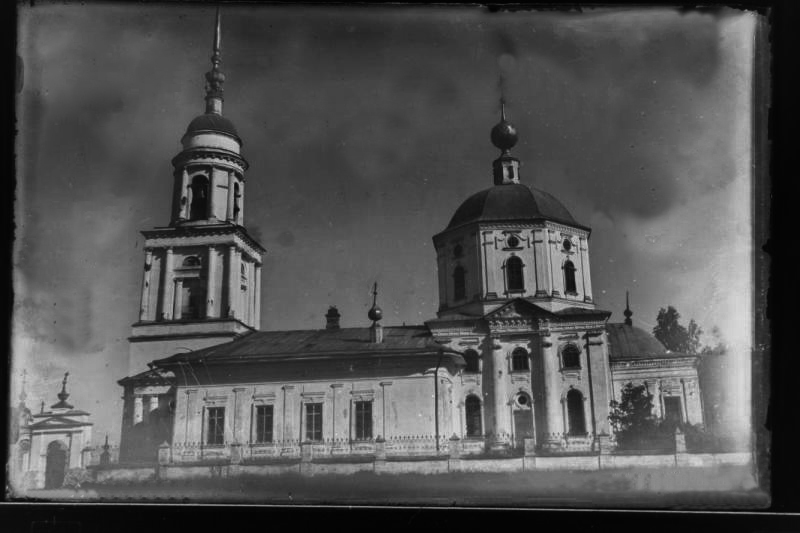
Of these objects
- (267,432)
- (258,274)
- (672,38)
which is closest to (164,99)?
(258,274)

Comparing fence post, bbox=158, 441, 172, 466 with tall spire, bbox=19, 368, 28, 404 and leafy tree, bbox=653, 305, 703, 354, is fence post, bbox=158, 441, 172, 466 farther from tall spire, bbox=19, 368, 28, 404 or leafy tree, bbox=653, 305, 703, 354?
leafy tree, bbox=653, 305, 703, 354

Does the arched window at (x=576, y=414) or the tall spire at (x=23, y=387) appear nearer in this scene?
the tall spire at (x=23, y=387)

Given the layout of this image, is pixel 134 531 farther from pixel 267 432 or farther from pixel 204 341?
pixel 204 341

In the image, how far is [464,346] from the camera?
11281 mm

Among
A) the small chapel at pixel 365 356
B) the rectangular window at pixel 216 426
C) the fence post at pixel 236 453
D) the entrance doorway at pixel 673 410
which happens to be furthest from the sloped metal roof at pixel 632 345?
the rectangular window at pixel 216 426

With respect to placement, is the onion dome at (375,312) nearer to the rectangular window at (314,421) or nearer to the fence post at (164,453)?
the rectangular window at (314,421)

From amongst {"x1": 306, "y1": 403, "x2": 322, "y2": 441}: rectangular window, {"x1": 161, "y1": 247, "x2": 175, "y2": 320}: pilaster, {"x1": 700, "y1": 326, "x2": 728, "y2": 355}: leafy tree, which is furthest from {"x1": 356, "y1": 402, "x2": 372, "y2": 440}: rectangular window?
{"x1": 700, "y1": 326, "x2": 728, "y2": 355}: leafy tree

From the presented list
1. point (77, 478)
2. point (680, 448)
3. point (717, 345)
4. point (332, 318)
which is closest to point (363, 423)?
point (332, 318)

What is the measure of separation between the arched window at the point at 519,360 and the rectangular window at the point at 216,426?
388 cm

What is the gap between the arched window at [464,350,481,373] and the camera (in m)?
11.1

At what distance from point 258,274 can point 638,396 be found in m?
5.10

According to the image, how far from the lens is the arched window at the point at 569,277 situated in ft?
36.8

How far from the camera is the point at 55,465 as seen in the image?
9539 mm

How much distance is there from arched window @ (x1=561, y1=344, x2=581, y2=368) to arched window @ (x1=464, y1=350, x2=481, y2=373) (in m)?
1.15
